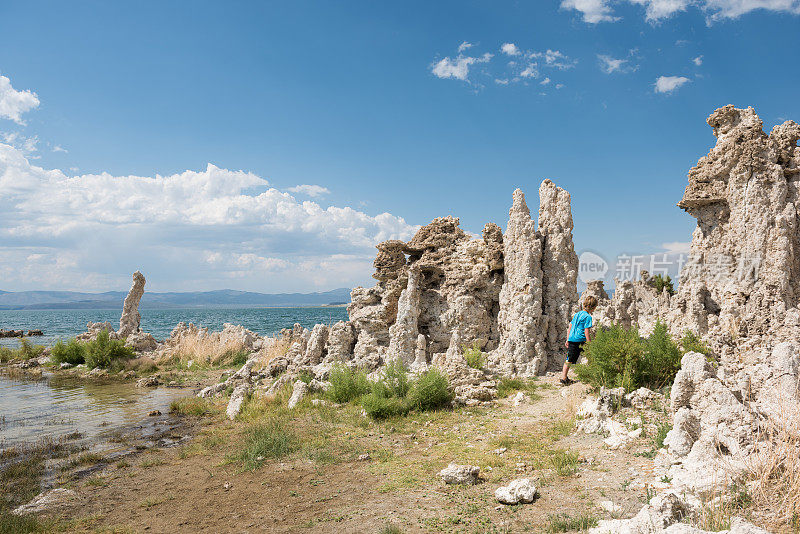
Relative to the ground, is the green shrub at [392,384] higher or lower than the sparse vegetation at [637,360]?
lower

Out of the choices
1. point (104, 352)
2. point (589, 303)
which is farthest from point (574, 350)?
point (104, 352)

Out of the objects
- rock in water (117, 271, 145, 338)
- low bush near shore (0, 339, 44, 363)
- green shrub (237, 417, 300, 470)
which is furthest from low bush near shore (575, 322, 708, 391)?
low bush near shore (0, 339, 44, 363)

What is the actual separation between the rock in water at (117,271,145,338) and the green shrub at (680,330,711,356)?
89.4 feet

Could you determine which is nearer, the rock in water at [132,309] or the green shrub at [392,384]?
the green shrub at [392,384]

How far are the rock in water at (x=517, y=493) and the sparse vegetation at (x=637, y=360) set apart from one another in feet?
13.4

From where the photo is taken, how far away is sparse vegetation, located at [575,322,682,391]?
27.6ft

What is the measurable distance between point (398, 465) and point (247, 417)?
5396mm

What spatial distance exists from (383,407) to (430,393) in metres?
1.02

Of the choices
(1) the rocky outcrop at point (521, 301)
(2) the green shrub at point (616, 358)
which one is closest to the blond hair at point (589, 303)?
(2) the green shrub at point (616, 358)

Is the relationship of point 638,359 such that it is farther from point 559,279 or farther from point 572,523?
point 572,523

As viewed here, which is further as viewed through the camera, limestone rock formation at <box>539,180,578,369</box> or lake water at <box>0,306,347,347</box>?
lake water at <box>0,306,347,347</box>

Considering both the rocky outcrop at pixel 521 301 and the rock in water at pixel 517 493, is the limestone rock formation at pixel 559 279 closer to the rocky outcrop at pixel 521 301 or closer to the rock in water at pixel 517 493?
the rocky outcrop at pixel 521 301

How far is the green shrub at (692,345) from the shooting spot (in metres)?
8.64

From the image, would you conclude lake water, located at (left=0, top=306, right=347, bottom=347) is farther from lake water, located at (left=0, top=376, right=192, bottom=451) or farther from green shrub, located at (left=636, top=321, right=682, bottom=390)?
green shrub, located at (left=636, top=321, right=682, bottom=390)
